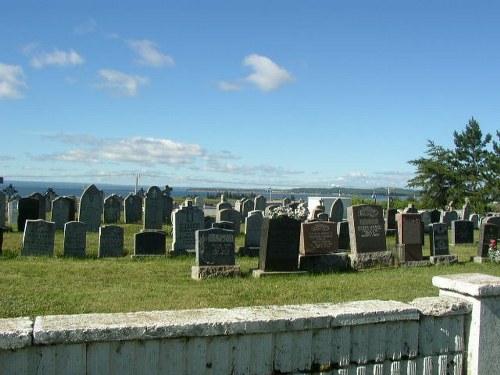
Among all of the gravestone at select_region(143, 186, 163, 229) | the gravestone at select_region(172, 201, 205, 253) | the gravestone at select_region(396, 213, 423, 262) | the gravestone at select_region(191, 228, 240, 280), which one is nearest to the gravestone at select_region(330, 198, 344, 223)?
the gravestone at select_region(143, 186, 163, 229)

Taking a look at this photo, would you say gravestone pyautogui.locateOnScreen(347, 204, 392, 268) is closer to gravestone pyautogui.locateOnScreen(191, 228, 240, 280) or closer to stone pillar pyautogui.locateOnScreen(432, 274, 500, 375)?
gravestone pyautogui.locateOnScreen(191, 228, 240, 280)

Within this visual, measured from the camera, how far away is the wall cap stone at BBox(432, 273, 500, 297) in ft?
13.9

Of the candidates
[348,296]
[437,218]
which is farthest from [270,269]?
[437,218]

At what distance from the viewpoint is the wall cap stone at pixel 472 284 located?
4.23 meters

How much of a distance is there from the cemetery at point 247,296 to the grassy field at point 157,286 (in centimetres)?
3

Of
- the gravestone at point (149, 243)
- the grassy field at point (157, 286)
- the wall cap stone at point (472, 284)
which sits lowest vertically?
the grassy field at point (157, 286)

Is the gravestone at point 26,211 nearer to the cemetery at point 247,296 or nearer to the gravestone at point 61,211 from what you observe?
the cemetery at point 247,296

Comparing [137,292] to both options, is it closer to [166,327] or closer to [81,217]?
[166,327]

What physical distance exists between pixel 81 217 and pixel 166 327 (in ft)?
56.8

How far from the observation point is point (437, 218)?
2619 cm

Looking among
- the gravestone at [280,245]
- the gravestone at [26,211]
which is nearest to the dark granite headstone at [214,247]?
the gravestone at [280,245]

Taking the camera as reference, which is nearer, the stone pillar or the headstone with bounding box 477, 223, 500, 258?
the stone pillar

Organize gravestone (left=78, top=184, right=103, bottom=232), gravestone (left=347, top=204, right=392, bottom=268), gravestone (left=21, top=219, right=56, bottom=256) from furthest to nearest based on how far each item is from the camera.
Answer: gravestone (left=78, top=184, right=103, bottom=232)
gravestone (left=21, top=219, right=56, bottom=256)
gravestone (left=347, top=204, right=392, bottom=268)

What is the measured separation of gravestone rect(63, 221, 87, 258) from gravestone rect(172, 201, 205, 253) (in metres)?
2.35
